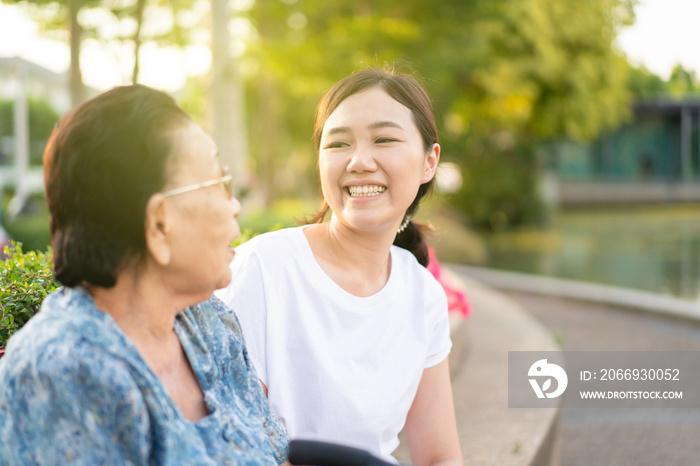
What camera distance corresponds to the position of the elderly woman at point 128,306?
3.77 feet

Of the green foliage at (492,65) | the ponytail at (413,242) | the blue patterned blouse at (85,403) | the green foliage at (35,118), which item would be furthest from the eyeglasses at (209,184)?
the green foliage at (35,118)

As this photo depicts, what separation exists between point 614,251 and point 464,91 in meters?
7.05

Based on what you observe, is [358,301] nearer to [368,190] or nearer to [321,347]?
[321,347]

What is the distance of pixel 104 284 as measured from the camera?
1287 millimetres

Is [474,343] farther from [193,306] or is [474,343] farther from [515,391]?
[193,306]

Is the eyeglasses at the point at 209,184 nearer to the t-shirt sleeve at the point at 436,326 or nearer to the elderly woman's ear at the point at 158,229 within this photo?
the elderly woman's ear at the point at 158,229

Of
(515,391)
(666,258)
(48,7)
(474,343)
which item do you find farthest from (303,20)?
(515,391)

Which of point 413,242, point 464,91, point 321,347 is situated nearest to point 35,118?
point 464,91

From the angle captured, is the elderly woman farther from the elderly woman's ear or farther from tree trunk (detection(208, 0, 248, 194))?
tree trunk (detection(208, 0, 248, 194))

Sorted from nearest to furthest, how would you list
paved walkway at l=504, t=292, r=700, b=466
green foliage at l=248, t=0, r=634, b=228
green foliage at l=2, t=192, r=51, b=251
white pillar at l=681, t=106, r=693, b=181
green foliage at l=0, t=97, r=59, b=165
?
paved walkway at l=504, t=292, r=700, b=466, green foliage at l=2, t=192, r=51, b=251, green foliage at l=248, t=0, r=634, b=228, white pillar at l=681, t=106, r=693, b=181, green foliage at l=0, t=97, r=59, b=165

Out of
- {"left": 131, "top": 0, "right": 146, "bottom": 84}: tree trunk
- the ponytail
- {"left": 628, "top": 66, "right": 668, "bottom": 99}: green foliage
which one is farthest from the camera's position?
{"left": 628, "top": 66, "right": 668, "bottom": 99}: green foliage

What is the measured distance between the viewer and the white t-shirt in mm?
2029

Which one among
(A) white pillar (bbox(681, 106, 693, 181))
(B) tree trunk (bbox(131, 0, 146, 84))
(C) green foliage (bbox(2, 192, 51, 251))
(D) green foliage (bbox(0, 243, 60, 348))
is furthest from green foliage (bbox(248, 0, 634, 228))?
(A) white pillar (bbox(681, 106, 693, 181))

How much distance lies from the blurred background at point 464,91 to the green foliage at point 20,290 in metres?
4.36
